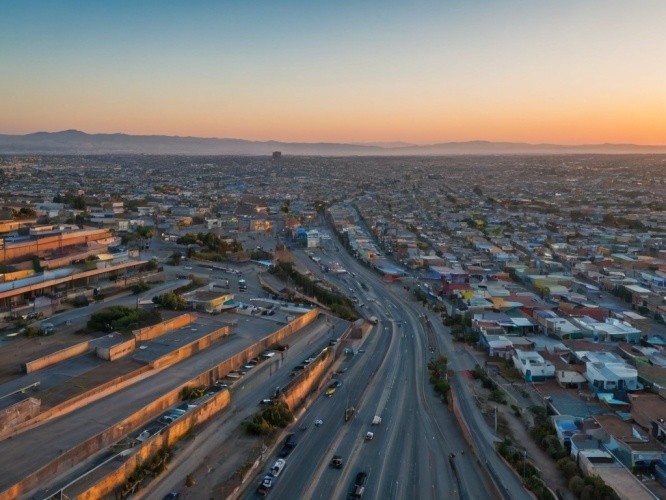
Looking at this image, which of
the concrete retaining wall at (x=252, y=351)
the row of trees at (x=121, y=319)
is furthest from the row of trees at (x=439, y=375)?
the row of trees at (x=121, y=319)

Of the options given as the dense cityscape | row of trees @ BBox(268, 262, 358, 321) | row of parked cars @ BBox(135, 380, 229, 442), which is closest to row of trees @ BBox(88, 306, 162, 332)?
the dense cityscape

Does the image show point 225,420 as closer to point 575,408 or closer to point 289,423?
point 289,423

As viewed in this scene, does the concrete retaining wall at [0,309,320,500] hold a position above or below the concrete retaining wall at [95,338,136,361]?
below

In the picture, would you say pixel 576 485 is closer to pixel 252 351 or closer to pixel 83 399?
pixel 252 351

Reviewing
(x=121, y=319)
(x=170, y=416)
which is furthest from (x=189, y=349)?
(x=170, y=416)

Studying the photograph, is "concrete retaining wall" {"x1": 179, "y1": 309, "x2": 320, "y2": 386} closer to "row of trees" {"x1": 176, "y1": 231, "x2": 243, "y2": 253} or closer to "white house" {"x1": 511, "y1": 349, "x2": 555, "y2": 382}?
"white house" {"x1": 511, "y1": 349, "x2": 555, "y2": 382}

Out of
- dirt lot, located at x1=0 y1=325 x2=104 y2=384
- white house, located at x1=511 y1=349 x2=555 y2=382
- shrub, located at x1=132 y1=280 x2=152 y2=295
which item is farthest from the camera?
shrub, located at x1=132 y1=280 x2=152 y2=295
